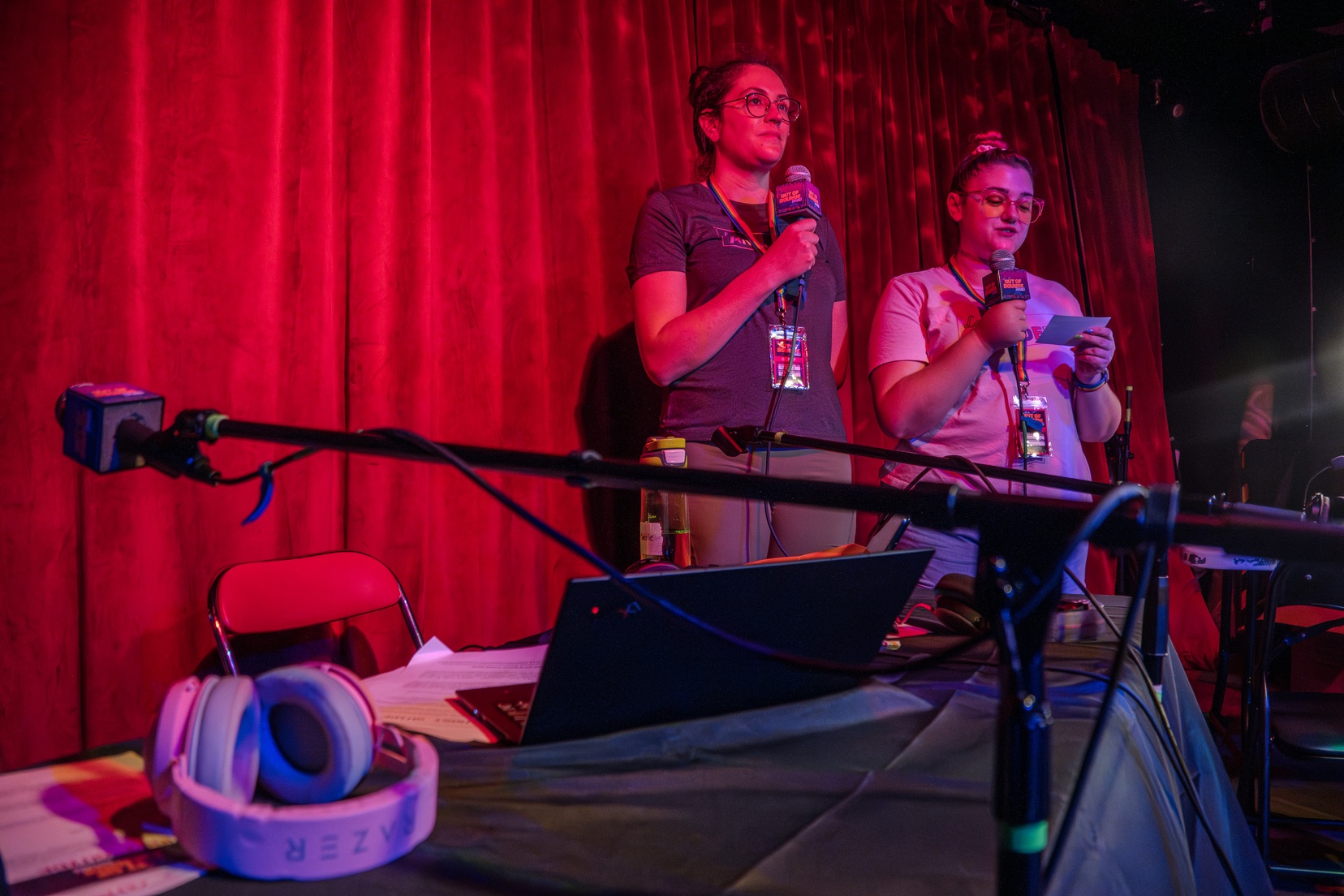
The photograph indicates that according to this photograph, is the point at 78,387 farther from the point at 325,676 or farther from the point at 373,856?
the point at 373,856

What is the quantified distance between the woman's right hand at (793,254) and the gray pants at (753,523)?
0.37m

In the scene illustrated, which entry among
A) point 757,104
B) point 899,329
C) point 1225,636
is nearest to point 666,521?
point 899,329

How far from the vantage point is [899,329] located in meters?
2.02

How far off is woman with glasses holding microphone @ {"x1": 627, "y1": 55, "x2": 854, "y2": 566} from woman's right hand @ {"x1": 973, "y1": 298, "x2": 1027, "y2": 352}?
370 millimetres

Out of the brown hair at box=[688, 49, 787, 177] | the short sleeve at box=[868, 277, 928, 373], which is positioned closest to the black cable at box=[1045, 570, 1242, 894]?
the short sleeve at box=[868, 277, 928, 373]

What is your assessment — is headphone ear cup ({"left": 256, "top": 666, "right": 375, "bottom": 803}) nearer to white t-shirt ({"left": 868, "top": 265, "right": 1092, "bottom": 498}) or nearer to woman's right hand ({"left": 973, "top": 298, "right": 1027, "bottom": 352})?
white t-shirt ({"left": 868, "top": 265, "right": 1092, "bottom": 498})

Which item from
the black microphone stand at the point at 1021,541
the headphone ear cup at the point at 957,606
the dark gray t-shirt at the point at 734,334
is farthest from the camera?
the dark gray t-shirt at the point at 734,334

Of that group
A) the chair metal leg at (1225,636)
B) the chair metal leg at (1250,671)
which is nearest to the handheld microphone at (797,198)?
the chair metal leg at (1250,671)

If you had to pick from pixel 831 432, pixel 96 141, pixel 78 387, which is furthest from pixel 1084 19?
pixel 78 387

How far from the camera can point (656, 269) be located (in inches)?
73.7

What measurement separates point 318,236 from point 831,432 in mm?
1295

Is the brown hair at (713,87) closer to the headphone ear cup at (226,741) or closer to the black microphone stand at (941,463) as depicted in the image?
the black microphone stand at (941,463)

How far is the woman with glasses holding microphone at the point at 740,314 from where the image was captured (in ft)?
5.68

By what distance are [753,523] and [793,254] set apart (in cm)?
56
